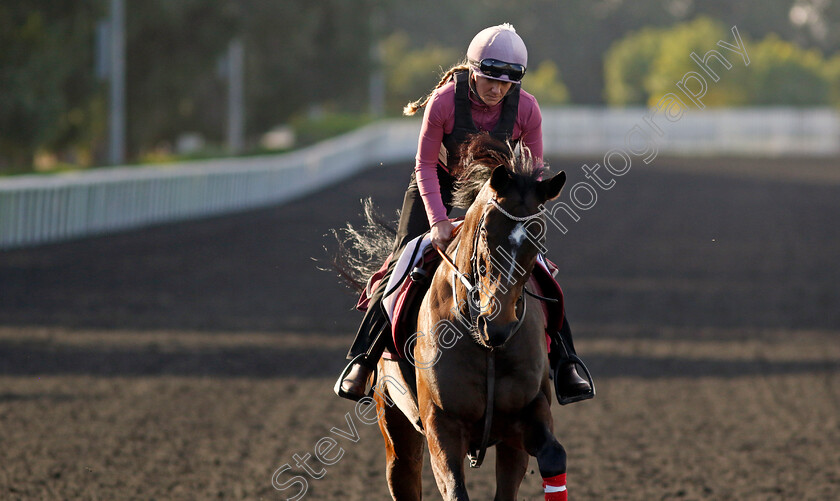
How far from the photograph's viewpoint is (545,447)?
4.70 metres

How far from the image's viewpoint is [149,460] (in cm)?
786

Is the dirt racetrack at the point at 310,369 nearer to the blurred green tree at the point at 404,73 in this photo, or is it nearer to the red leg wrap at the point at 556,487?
the red leg wrap at the point at 556,487

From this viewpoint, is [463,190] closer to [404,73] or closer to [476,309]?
[476,309]

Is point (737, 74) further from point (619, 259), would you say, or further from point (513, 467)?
point (513, 467)

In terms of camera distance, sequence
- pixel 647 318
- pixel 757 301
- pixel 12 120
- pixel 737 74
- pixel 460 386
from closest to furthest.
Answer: pixel 460 386
pixel 647 318
pixel 757 301
pixel 12 120
pixel 737 74

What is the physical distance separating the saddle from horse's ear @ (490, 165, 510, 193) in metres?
0.86

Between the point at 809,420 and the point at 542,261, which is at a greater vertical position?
the point at 542,261

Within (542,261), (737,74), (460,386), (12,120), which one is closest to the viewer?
(460,386)

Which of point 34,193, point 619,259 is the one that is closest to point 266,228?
point 34,193

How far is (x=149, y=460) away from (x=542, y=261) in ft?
12.4

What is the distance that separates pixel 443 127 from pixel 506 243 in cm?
104

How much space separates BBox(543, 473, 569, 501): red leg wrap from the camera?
466 centimetres

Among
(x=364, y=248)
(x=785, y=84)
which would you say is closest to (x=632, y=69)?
(x=785, y=84)

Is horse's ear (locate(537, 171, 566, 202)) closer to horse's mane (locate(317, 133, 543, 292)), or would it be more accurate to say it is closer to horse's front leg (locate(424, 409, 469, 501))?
horse's mane (locate(317, 133, 543, 292))
